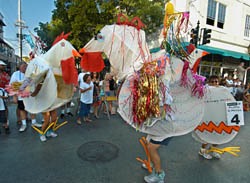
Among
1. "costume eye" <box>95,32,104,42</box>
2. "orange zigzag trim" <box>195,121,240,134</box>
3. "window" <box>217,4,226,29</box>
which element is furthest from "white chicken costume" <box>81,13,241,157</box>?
"window" <box>217,4,226,29</box>

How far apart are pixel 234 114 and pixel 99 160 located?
217 centimetres

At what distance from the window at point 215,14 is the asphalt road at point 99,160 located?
947cm

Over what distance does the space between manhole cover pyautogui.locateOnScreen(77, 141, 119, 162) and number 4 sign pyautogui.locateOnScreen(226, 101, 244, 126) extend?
6.19 feet

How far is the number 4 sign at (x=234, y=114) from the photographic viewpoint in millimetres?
2258

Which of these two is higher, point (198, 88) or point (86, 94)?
point (198, 88)

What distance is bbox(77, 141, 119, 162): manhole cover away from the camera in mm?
2611

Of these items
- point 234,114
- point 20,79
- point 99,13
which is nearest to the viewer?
point 234,114

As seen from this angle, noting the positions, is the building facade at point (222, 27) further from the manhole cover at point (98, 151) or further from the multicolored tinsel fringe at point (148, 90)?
the multicolored tinsel fringe at point (148, 90)

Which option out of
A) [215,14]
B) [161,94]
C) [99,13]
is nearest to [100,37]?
[161,94]

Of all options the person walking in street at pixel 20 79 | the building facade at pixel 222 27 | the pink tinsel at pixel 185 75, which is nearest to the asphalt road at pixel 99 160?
the person walking in street at pixel 20 79

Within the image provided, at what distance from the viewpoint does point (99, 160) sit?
8.38 ft

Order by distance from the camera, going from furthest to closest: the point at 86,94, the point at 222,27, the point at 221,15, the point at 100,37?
the point at 222,27 → the point at 221,15 → the point at 86,94 → the point at 100,37

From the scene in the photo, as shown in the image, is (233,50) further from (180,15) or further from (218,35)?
(180,15)

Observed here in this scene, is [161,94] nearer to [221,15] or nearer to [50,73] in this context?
[50,73]
